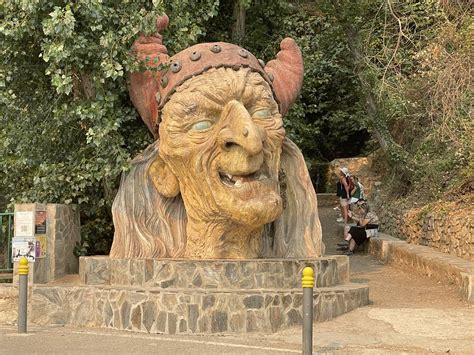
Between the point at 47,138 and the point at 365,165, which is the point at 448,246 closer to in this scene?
the point at 47,138

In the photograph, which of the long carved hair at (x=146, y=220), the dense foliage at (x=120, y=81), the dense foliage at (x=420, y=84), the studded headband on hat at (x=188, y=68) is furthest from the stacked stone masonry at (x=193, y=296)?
the dense foliage at (x=420, y=84)

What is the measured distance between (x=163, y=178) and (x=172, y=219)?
59cm

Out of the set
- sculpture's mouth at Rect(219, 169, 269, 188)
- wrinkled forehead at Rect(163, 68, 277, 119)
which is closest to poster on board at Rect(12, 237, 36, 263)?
wrinkled forehead at Rect(163, 68, 277, 119)

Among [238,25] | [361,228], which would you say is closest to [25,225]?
[238,25]

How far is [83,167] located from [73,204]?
60cm

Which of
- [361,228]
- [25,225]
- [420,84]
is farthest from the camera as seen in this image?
[420,84]

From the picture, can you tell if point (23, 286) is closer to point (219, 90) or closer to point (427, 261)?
point (219, 90)

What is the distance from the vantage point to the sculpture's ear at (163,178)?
1127 cm

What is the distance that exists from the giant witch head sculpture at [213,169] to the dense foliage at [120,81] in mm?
531

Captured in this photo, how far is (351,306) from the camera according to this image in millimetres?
10852

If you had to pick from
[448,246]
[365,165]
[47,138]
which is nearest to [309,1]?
[365,165]

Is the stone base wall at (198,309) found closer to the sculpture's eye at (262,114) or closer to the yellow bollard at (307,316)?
the yellow bollard at (307,316)

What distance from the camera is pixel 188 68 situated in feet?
36.7

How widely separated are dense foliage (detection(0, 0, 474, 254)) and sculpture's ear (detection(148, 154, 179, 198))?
47 cm
